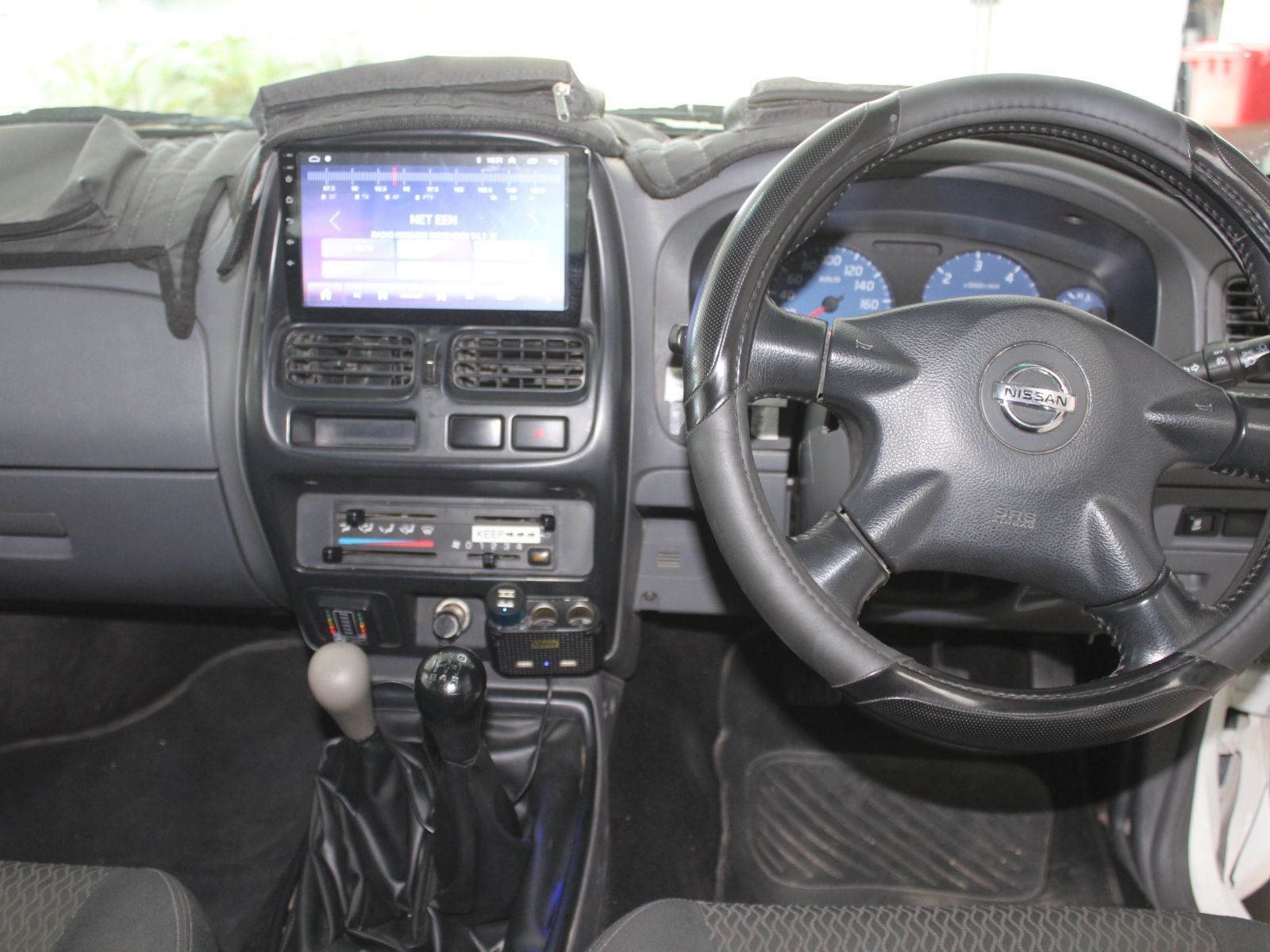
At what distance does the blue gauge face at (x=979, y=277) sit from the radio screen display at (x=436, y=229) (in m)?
0.60

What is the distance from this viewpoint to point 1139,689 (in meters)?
0.87

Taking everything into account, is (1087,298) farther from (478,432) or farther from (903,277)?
(478,432)

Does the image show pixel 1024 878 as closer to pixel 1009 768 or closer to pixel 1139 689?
pixel 1009 768

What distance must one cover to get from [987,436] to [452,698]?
66cm

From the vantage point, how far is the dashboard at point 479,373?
1289mm

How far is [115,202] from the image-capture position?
1.39 m

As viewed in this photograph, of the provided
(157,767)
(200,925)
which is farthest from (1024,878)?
(157,767)

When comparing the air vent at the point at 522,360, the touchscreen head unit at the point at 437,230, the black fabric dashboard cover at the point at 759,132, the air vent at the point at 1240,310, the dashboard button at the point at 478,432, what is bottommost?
the dashboard button at the point at 478,432

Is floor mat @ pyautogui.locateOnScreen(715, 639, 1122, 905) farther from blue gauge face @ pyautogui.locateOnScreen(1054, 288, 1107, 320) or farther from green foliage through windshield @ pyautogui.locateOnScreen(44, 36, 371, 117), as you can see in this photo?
green foliage through windshield @ pyautogui.locateOnScreen(44, 36, 371, 117)

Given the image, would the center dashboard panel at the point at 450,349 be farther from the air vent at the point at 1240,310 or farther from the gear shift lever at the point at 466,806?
the air vent at the point at 1240,310

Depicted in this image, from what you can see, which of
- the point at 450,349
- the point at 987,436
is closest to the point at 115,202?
the point at 450,349

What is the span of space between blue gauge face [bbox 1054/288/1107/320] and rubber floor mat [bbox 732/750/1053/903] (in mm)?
910

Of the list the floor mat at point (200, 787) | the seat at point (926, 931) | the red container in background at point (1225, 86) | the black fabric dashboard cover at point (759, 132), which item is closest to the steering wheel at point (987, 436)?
the seat at point (926, 931)

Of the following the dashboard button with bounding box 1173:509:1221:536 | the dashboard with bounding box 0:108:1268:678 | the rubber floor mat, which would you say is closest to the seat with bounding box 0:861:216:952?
the dashboard with bounding box 0:108:1268:678
